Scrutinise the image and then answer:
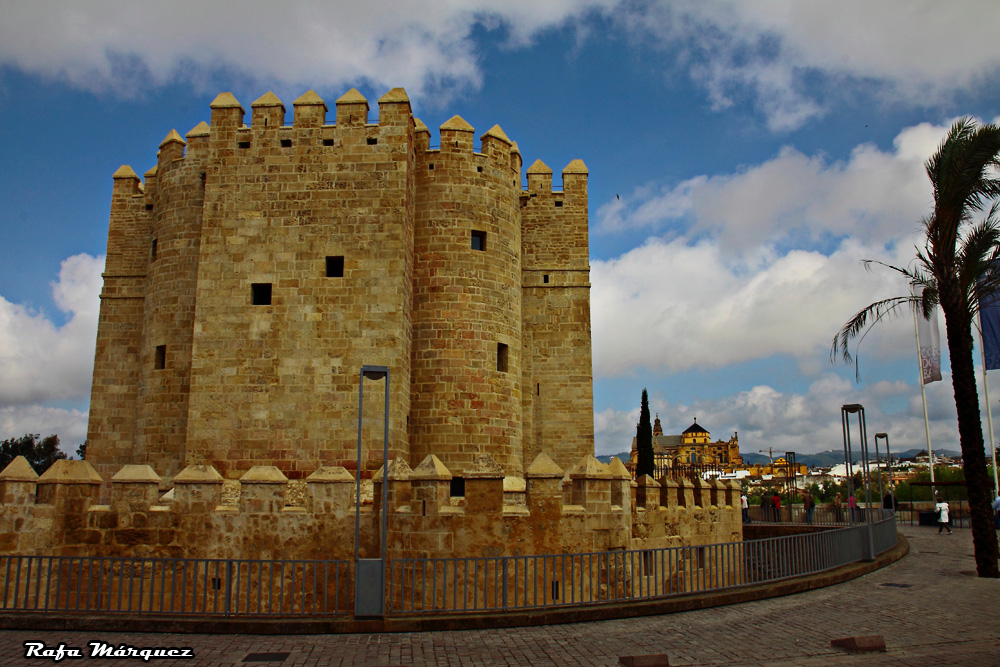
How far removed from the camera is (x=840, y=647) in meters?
7.96

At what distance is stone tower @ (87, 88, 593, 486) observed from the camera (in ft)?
55.7

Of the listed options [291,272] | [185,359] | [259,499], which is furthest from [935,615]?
[185,359]

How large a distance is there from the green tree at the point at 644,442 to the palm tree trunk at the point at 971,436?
48.9 ft

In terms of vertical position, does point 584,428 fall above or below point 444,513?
above

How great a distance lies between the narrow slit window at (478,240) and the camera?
19.4m

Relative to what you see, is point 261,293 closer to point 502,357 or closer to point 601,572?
point 502,357

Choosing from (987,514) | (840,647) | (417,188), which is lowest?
(840,647)

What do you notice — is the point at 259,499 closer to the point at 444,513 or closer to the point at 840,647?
the point at 444,513

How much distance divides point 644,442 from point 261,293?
18.9 metres

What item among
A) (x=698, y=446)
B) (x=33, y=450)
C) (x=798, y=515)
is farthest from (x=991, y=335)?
(x=698, y=446)

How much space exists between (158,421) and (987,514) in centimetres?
1755

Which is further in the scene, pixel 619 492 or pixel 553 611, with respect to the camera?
pixel 619 492

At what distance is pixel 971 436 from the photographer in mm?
12961

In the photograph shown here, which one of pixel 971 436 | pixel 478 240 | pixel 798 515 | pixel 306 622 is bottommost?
pixel 306 622
